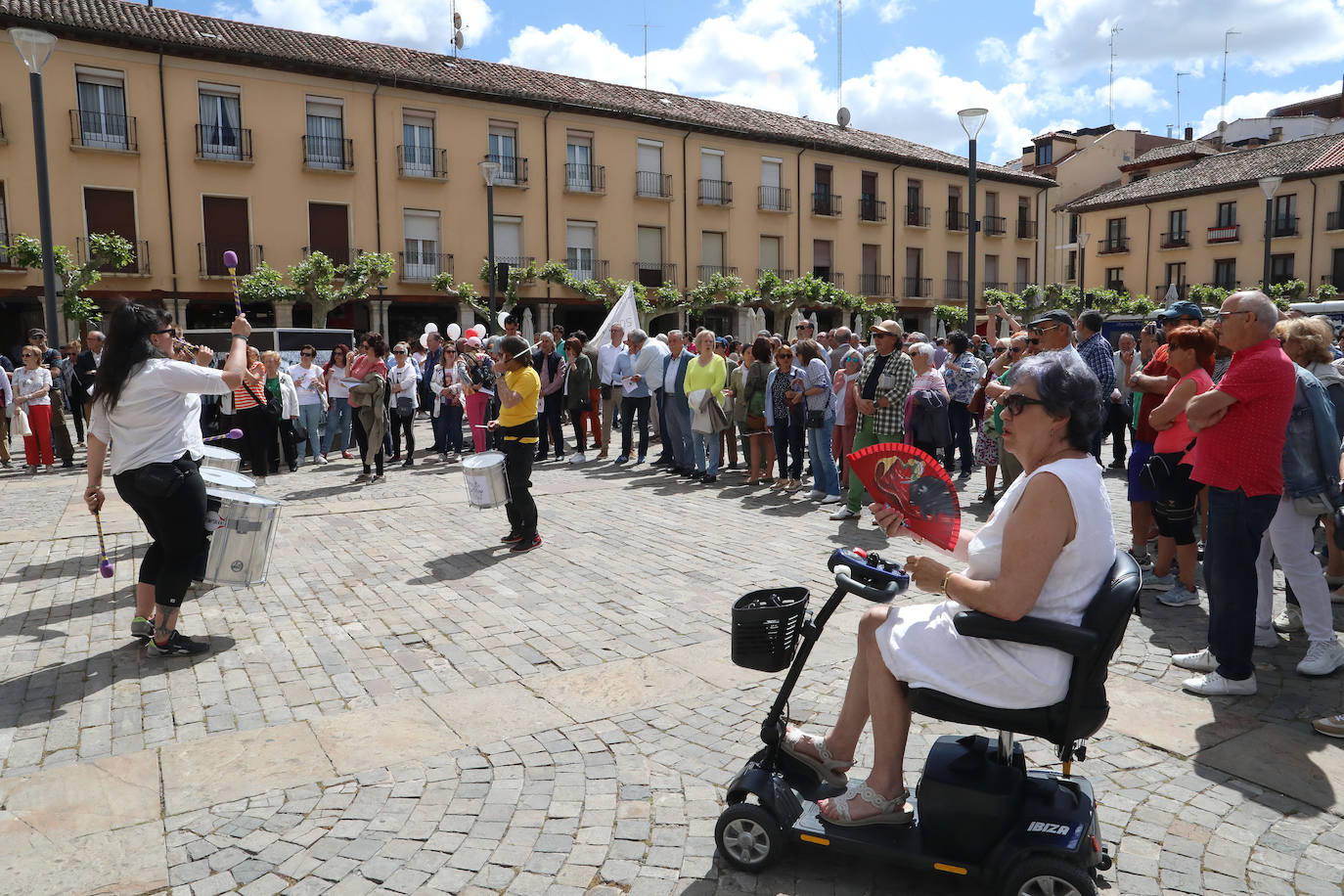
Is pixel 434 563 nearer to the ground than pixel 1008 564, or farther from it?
nearer to the ground

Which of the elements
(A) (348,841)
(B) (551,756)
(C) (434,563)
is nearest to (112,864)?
(A) (348,841)

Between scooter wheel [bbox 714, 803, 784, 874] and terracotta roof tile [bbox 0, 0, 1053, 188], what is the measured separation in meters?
28.8

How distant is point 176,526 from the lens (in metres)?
4.97

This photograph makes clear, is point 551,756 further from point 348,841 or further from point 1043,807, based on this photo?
point 1043,807

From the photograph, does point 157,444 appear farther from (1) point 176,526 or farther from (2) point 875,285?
(2) point 875,285

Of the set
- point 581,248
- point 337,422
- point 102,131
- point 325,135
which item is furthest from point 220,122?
point 337,422

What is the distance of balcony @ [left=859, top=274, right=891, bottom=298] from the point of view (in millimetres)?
39938

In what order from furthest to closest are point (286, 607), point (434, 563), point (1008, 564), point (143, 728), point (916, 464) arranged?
point (434, 563) → point (286, 607) → point (143, 728) → point (916, 464) → point (1008, 564)

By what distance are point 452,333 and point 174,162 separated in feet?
55.2

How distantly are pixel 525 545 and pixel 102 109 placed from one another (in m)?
25.0

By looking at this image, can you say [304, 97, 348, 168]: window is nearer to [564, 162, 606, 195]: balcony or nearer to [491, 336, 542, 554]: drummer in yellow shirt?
[564, 162, 606, 195]: balcony

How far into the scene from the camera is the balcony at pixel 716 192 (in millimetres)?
35125

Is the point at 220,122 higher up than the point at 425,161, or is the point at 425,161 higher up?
the point at 220,122

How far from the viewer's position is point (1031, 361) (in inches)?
110
